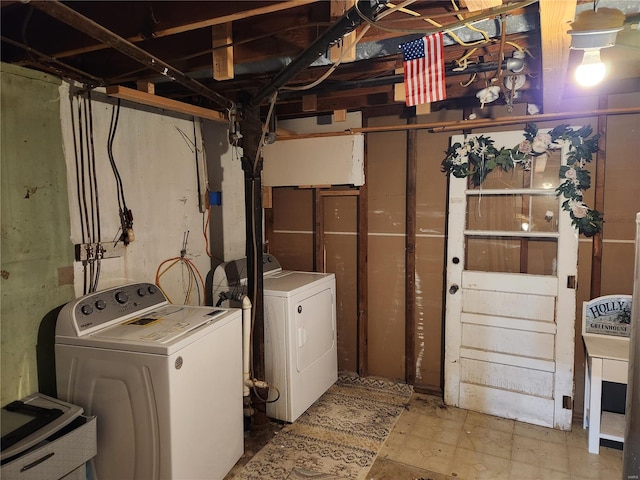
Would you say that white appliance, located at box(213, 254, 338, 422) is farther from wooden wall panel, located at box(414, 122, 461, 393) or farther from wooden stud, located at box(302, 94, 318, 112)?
wooden stud, located at box(302, 94, 318, 112)

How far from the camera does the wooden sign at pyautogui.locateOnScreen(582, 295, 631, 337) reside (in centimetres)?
273

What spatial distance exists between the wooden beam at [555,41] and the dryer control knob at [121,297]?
230cm

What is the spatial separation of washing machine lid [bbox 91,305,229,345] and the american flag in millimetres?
1583

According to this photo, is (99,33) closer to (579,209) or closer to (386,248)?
(386,248)

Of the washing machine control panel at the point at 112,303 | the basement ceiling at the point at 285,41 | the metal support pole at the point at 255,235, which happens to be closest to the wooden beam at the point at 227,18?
the basement ceiling at the point at 285,41

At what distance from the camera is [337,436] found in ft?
8.95

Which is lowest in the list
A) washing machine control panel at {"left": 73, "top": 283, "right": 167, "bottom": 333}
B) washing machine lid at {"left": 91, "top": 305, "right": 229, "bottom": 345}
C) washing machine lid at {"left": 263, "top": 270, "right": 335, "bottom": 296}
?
washing machine lid at {"left": 91, "top": 305, "right": 229, "bottom": 345}

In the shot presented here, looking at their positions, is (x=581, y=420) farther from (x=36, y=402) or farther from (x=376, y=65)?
(x=36, y=402)

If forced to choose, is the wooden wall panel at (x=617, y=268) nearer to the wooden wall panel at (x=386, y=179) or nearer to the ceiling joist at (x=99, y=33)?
the wooden wall panel at (x=386, y=179)

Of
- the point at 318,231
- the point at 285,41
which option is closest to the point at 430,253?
the point at 318,231

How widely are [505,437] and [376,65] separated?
251cm

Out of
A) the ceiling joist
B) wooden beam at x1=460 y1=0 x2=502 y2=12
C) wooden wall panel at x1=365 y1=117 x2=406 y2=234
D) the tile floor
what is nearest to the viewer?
the ceiling joist

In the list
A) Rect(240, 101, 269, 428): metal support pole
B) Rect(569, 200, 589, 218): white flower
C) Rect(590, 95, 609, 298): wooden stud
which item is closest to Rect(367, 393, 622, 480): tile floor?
Rect(240, 101, 269, 428): metal support pole

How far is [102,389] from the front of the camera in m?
1.93
